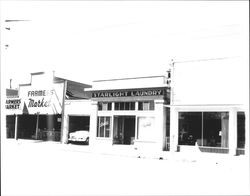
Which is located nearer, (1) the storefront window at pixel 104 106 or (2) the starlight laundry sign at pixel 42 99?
(1) the storefront window at pixel 104 106

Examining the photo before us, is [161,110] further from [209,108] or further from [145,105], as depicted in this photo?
[209,108]

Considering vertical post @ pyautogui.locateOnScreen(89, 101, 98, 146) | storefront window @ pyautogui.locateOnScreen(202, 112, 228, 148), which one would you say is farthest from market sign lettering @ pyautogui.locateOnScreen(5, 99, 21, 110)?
storefront window @ pyautogui.locateOnScreen(202, 112, 228, 148)

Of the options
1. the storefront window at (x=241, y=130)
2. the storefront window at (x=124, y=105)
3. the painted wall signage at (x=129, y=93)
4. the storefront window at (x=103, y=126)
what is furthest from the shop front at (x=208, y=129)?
the storefront window at (x=103, y=126)

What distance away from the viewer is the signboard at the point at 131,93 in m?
24.2

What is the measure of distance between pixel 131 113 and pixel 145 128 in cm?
171

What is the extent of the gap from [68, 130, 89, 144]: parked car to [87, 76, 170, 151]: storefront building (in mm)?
1228

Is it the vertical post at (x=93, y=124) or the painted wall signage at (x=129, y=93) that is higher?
the painted wall signage at (x=129, y=93)

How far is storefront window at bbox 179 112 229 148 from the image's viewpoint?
2148cm

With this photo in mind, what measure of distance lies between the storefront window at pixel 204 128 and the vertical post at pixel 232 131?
1.05ft

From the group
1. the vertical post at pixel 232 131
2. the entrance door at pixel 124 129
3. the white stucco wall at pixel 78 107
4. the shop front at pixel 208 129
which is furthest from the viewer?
the white stucco wall at pixel 78 107

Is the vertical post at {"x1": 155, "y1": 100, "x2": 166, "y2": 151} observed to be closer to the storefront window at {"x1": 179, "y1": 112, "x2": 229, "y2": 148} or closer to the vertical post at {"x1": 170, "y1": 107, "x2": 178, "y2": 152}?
the vertical post at {"x1": 170, "y1": 107, "x2": 178, "y2": 152}

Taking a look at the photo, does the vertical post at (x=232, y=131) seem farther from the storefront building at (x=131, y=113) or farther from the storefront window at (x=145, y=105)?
the storefront window at (x=145, y=105)

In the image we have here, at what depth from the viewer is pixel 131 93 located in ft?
Result: 84.9

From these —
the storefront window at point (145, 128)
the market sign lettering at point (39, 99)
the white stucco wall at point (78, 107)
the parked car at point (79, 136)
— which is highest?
the market sign lettering at point (39, 99)
